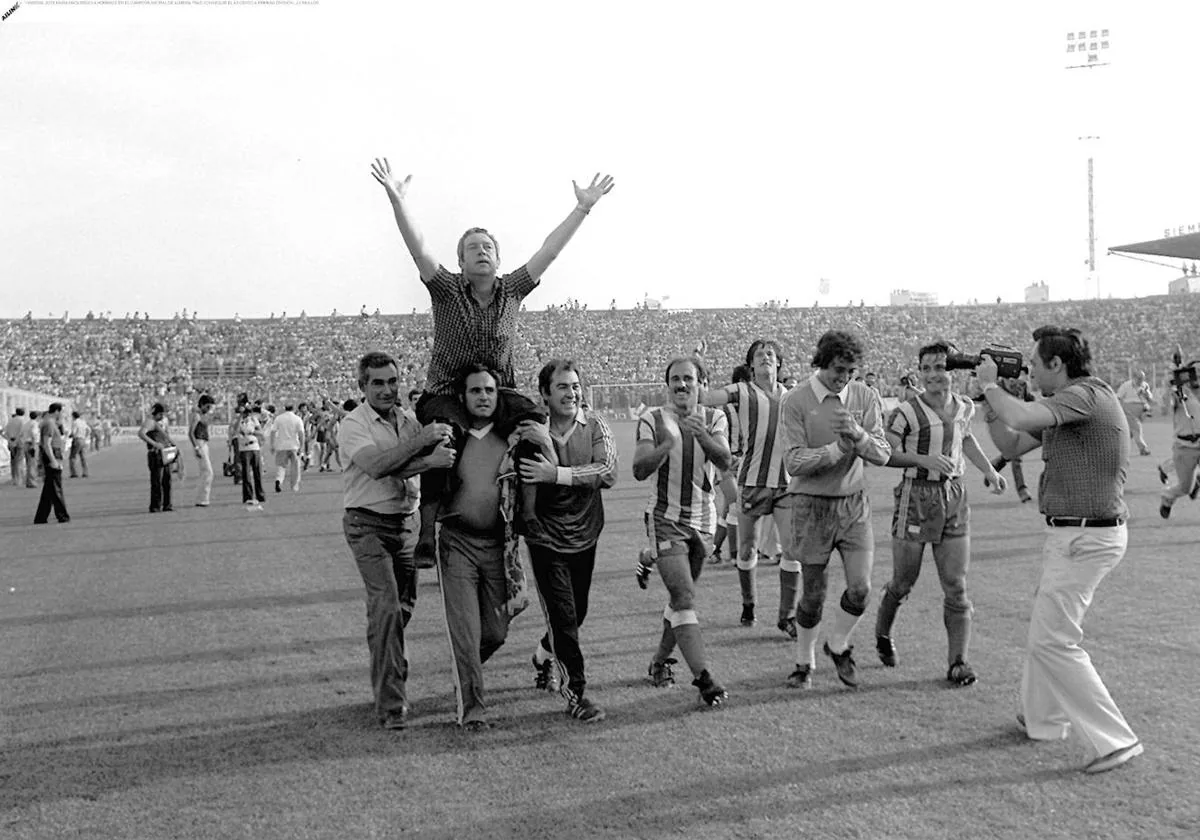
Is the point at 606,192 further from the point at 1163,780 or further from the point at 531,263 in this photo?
the point at 1163,780

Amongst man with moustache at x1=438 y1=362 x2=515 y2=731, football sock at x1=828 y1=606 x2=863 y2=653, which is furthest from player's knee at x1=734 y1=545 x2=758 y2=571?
man with moustache at x1=438 y1=362 x2=515 y2=731

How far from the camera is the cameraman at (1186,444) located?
13.9m

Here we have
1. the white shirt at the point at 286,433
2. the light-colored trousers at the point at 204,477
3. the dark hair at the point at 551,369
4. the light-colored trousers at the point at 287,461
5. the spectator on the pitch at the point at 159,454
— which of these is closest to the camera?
the dark hair at the point at 551,369

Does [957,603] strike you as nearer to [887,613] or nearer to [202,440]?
[887,613]

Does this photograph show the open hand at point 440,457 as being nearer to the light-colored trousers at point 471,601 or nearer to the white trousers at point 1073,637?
the light-colored trousers at point 471,601

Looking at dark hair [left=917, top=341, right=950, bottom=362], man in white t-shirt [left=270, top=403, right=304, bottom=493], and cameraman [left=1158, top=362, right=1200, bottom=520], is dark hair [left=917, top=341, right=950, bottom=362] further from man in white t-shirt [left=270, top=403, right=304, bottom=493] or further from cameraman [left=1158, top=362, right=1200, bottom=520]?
man in white t-shirt [left=270, top=403, right=304, bottom=493]

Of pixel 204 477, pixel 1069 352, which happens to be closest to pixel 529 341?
pixel 204 477

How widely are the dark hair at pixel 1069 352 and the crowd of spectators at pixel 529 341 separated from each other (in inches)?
2112

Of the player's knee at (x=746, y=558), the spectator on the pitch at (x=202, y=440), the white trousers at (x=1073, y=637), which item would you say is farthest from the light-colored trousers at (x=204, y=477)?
the white trousers at (x=1073, y=637)

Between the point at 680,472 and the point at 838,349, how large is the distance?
3.57 feet

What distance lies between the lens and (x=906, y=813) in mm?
4586

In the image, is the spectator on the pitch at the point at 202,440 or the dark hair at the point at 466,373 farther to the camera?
the spectator on the pitch at the point at 202,440

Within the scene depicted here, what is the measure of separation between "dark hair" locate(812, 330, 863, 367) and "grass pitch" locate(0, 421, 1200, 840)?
5.87 feet

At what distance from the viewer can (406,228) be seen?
6.12 meters
